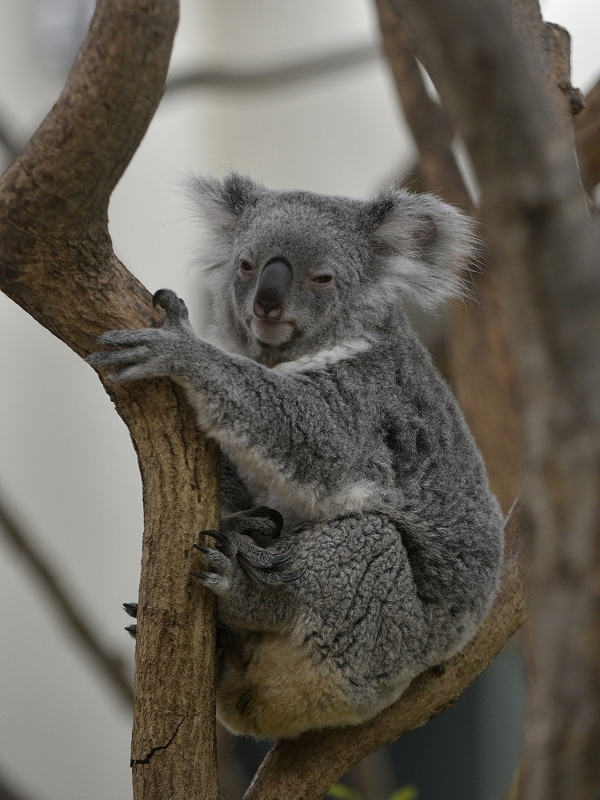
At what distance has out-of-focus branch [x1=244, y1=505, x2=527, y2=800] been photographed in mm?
2607

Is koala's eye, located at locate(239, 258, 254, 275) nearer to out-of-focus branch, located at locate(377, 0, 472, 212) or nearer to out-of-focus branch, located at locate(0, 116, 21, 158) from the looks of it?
out-of-focus branch, located at locate(377, 0, 472, 212)

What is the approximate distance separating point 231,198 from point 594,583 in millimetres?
2413

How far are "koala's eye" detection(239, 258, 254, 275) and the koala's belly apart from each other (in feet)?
3.76

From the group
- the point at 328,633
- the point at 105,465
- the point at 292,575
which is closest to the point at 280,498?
the point at 292,575

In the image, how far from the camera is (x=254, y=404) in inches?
93.8

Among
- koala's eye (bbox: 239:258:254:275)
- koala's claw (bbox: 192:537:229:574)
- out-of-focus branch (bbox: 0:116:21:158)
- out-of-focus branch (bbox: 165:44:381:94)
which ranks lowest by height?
koala's claw (bbox: 192:537:229:574)

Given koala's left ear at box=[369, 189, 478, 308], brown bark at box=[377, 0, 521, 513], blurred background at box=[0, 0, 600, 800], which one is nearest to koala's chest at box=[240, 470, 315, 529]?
koala's left ear at box=[369, 189, 478, 308]

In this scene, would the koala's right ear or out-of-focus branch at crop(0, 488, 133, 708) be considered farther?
out-of-focus branch at crop(0, 488, 133, 708)

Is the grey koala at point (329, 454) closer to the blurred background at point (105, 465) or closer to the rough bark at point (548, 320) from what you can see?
the rough bark at point (548, 320)

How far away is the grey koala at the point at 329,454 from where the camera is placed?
93.0 inches

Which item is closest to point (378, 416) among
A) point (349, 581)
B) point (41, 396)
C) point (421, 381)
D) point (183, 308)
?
point (421, 381)

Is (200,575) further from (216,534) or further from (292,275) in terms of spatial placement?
(292,275)

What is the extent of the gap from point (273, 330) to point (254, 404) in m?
0.43

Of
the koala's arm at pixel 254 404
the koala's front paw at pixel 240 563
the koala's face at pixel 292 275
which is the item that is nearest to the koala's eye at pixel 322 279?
the koala's face at pixel 292 275
